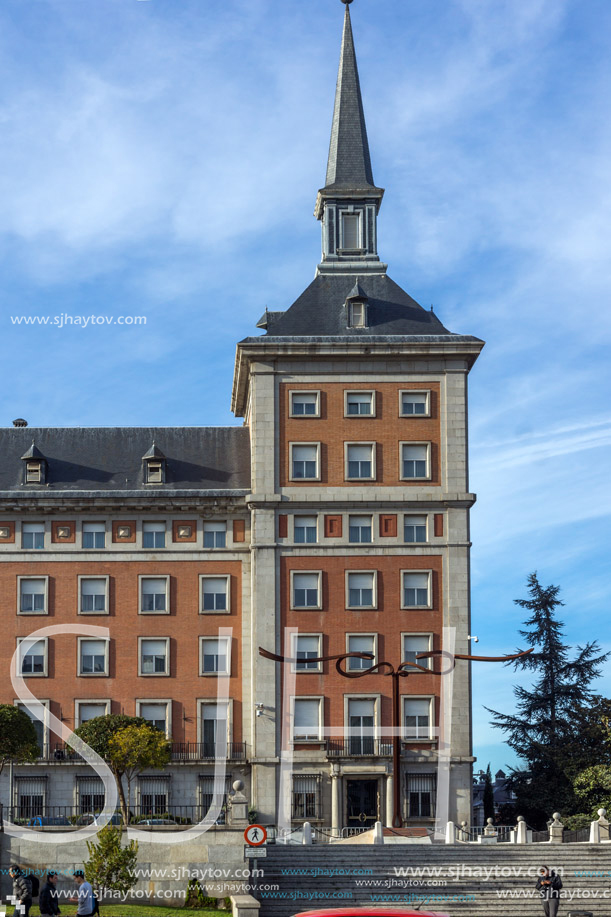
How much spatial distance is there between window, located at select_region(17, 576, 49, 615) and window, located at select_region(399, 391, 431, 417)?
16.7 meters

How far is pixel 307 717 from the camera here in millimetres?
55469

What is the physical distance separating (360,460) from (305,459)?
2.29 m

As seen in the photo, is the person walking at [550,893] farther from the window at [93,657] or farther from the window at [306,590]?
the window at [93,657]

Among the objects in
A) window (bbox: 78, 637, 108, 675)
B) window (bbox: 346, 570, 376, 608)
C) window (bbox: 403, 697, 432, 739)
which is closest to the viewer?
window (bbox: 403, 697, 432, 739)

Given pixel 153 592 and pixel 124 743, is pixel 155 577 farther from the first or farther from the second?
pixel 124 743

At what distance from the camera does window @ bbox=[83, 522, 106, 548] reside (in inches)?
2312

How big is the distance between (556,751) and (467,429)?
52.2 ft

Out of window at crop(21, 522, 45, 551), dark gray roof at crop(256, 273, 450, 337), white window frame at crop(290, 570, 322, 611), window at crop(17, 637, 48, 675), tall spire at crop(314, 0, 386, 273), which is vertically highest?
tall spire at crop(314, 0, 386, 273)

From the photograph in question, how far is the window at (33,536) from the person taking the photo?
58.7 meters

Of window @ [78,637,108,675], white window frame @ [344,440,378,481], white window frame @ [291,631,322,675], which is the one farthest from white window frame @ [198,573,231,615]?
white window frame @ [344,440,378,481]

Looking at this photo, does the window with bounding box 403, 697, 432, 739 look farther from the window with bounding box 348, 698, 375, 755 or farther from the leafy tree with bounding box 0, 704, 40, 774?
the leafy tree with bounding box 0, 704, 40, 774

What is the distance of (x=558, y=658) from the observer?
2721 inches

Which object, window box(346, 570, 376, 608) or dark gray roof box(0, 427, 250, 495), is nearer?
window box(346, 570, 376, 608)

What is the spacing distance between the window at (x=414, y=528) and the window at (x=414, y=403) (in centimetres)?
436
